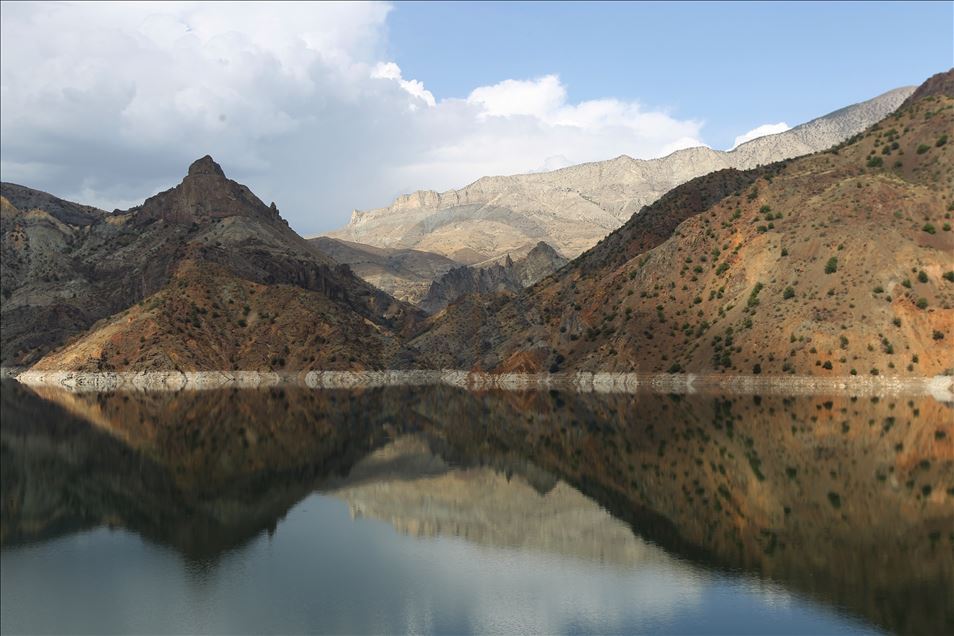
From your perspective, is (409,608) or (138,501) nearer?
(409,608)

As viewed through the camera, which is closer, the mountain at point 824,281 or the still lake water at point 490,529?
the still lake water at point 490,529

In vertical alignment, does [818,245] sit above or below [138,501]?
above

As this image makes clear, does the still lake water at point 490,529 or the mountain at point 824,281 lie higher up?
the mountain at point 824,281

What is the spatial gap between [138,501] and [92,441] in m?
34.6

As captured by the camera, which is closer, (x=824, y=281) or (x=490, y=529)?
(x=490, y=529)

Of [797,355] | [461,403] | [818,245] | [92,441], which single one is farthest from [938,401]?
[92,441]

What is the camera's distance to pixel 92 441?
88.5m

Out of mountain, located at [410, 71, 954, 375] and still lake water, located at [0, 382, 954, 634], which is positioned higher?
mountain, located at [410, 71, 954, 375]

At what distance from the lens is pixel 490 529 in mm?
51906

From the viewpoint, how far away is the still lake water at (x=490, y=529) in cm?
3381

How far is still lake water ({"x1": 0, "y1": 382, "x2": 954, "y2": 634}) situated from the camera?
33.8 m

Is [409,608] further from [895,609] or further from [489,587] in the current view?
[895,609]

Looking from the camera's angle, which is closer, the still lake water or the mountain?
the still lake water

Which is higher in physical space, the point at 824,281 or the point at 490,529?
the point at 824,281
